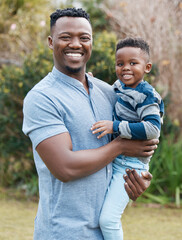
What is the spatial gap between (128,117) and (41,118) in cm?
→ 68

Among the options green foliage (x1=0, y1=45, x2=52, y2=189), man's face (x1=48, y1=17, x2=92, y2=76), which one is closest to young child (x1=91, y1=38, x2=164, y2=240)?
man's face (x1=48, y1=17, x2=92, y2=76)

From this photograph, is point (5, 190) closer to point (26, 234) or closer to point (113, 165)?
point (26, 234)

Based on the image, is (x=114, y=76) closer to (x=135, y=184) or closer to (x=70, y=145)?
(x=135, y=184)

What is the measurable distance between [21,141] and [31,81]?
3.41 ft

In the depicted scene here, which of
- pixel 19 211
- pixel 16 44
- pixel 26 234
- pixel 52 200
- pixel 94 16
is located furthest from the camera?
pixel 94 16

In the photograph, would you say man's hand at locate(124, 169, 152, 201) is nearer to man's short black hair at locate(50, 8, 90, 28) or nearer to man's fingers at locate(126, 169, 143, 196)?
man's fingers at locate(126, 169, 143, 196)

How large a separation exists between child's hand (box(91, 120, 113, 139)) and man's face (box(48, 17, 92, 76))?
0.36 metres

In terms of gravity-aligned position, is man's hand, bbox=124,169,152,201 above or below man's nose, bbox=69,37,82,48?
below

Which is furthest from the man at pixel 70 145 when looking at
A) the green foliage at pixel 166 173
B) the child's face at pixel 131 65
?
the green foliage at pixel 166 173

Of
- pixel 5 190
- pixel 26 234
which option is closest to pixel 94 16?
pixel 5 190

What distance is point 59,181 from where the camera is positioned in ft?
7.18

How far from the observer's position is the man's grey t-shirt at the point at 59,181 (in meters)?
2.15

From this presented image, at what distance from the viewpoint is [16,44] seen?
9570 millimetres

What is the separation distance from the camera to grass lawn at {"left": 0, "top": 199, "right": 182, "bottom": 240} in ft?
16.8
